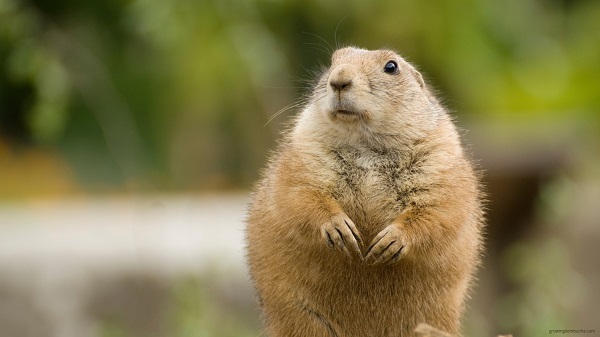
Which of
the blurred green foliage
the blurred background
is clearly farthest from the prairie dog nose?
the blurred green foliage

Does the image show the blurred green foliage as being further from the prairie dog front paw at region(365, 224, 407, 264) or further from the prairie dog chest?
the prairie dog front paw at region(365, 224, 407, 264)

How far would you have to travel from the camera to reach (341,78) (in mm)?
4285

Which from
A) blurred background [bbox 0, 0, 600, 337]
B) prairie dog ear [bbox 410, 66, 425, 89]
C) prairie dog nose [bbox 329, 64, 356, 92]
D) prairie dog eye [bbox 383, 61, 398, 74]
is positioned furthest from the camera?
blurred background [bbox 0, 0, 600, 337]

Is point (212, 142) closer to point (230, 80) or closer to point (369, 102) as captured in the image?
point (230, 80)

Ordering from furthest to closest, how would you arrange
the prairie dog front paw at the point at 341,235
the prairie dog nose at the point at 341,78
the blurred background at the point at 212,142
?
the blurred background at the point at 212,142 → the prairie dog nose at the point at 341,78 → the prairie dog front paw at the point at 341,235

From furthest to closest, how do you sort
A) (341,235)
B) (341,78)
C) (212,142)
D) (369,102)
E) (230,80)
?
(212,142) < (230,80) < (369,102) < (341,78) < (341,235)

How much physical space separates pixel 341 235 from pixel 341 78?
0.62 meters

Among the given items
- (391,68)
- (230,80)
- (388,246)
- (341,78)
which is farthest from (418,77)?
(230,80)

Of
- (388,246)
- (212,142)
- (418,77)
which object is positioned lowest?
(388,246)

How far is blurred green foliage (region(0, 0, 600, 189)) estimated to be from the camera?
10.7m

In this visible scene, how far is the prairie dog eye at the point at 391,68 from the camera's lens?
15.1ft

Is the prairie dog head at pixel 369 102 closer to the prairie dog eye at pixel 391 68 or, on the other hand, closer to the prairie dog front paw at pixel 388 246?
the prairie dog eye at pixel 391 68

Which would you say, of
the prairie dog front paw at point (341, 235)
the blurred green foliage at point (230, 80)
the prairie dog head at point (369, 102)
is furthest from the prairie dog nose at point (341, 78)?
the blurred green foliage at point (230, 80)

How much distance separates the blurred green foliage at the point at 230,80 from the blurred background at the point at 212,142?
24mm
